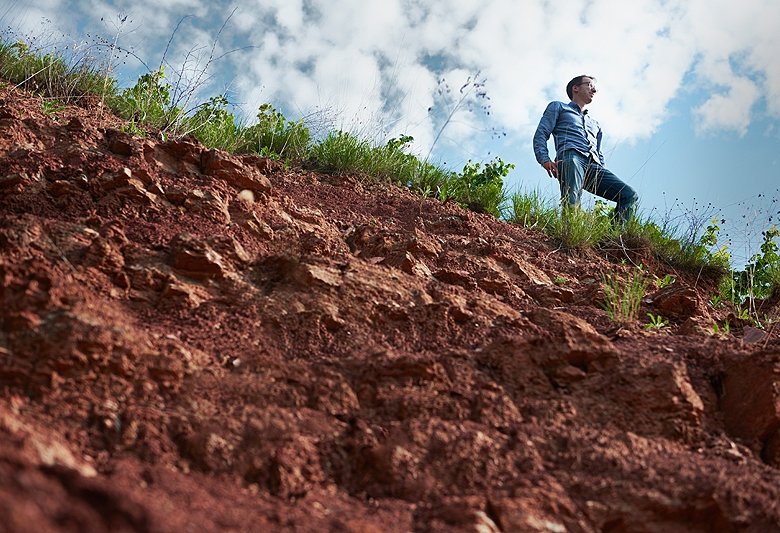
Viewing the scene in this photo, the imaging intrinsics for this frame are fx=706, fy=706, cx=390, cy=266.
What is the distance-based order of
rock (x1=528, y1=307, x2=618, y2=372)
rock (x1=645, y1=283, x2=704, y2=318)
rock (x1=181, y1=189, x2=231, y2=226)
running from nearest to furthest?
rock (x1=528, y1=307, x2=618, y2=372), rock (x1=181, y1=189, x2=231, y2=226), rock (x1=645, y1=283, x2=704, y2=318)

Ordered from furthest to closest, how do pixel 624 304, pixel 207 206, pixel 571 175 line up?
pixel 571 175 < pixel 624 304 < pixel 207 206

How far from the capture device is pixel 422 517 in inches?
69.8

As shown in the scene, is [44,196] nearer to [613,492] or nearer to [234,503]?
[234,503]

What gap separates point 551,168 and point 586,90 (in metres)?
1.15

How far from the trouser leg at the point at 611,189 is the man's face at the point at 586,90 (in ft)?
2.73

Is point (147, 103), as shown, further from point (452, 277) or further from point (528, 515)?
point (528, 515)

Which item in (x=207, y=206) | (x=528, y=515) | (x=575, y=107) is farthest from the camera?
(x=575, y=107)

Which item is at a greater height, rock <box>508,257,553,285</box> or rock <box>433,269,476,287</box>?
rock <box>508,257,553,285</box>

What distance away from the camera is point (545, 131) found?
291 inches

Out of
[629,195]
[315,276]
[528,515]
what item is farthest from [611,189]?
[528,515]

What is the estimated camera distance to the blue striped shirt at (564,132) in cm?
730

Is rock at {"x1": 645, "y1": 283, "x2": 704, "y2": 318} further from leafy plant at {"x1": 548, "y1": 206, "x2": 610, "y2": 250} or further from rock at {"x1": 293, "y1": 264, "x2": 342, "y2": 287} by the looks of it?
rock at {"x1": 293, "y1": 264, "x2": 342, "y2": 287}

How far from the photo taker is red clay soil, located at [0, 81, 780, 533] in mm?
1737

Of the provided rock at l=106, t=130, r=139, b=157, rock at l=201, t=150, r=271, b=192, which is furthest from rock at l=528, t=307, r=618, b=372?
rock at l=106, t=130, r=139, b=157
